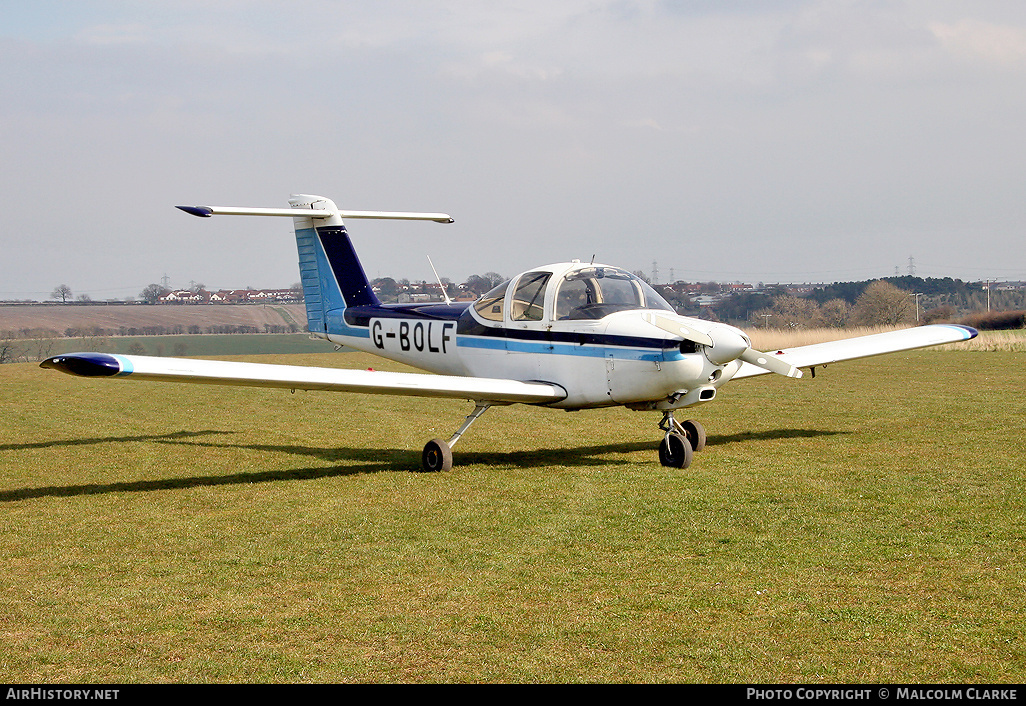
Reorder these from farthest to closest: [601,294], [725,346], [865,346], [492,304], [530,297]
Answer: [865,346], [492,304], [530,297], [601,294], [725,346]

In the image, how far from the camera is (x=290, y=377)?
979 cm

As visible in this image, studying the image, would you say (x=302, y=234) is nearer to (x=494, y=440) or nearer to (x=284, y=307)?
(x=494, y=440)

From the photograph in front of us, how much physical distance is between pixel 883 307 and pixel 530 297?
5523 cm

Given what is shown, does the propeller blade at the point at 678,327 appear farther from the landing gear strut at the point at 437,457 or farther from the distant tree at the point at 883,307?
the distant tree at the point at 883,307

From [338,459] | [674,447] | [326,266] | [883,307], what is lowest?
[338,459]

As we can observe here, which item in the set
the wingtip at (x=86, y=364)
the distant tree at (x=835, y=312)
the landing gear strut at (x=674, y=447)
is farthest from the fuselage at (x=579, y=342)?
the distant tree at (x=835, y=312)

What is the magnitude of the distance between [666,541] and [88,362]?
5.14 m

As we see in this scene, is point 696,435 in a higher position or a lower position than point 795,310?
lower

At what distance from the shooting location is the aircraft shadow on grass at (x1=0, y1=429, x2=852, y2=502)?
1030 centimetres

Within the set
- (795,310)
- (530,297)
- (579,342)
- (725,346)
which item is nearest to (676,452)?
(725,346)

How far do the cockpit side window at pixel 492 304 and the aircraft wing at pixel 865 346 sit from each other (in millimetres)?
3369

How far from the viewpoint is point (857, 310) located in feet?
206

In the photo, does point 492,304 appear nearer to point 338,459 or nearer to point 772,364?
point 338,459
